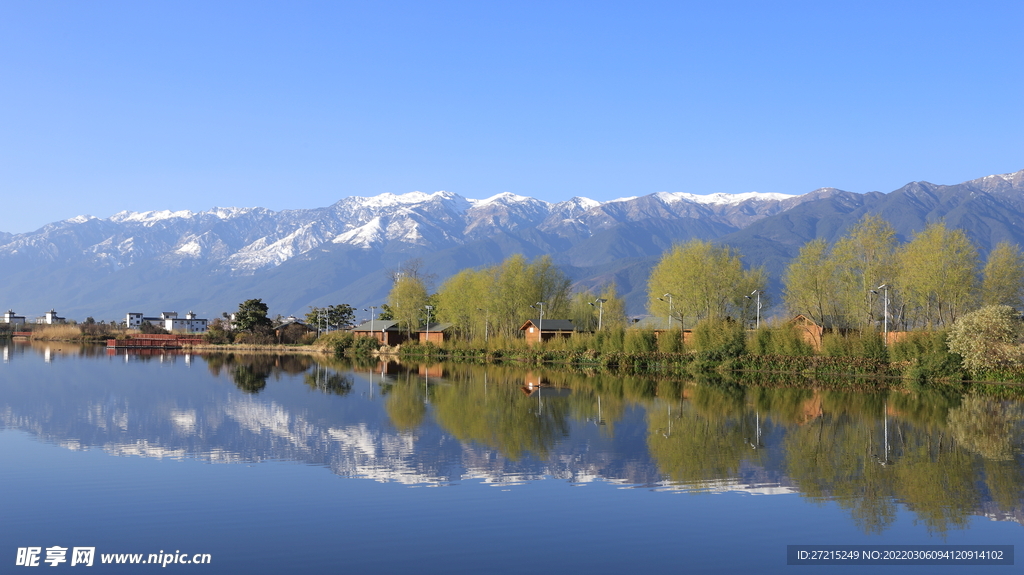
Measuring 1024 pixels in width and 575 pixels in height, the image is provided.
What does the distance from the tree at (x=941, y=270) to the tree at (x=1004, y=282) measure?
1277 millimetres

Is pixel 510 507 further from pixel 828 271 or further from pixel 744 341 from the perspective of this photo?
pixel 828 271

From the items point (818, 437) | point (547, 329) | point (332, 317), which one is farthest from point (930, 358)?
point (332, 317)

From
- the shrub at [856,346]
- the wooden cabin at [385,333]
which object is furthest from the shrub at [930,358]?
the wooden cabin at [385,333]

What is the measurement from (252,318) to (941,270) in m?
96.9

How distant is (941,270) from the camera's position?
Result: 6725 cm

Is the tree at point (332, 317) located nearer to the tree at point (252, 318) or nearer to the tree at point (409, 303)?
the tree at point (252, 318)

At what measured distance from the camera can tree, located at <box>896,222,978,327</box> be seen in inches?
2650

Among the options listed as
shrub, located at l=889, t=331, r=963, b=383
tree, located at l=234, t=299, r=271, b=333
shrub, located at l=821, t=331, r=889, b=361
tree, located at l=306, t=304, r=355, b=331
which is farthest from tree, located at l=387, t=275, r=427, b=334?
shrub, located at l=889, t=331, r=963, b=383

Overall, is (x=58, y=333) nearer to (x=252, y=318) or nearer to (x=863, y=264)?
(x=252, y=318)

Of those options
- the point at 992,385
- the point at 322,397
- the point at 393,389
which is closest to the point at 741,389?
the point at 992,385

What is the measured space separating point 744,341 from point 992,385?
21.3 meters

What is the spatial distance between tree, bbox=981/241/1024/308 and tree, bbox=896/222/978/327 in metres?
1.28

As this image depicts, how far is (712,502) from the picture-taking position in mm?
18516

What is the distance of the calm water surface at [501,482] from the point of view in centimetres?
1472
